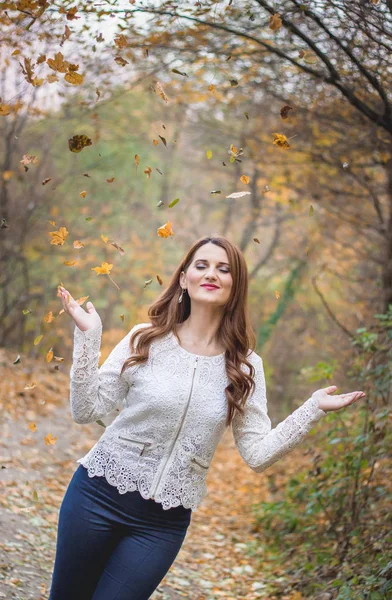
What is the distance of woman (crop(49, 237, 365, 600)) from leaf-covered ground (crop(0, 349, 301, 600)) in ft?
2.97

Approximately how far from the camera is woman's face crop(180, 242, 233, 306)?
2807 mm

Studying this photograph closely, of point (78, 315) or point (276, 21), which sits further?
point (276, 21)

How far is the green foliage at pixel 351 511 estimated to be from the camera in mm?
4121

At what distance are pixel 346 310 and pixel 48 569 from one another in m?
7.11

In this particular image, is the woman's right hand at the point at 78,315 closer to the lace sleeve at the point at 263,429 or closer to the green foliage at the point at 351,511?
the lace sleeve at the point at 263,429

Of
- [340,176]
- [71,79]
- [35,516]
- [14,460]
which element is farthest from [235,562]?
[340,176]

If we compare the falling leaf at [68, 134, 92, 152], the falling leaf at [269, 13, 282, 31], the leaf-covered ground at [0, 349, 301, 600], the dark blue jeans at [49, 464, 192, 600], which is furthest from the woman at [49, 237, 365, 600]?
the falling leaf at [269, 13, 282, 31]

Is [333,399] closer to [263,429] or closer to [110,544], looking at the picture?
[263,429]

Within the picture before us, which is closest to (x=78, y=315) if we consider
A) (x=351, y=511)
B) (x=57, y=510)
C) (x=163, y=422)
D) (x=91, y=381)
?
(x=91, y=381)

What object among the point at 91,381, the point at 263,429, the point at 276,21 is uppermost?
the point at 276,21

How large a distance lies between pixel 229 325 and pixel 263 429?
0.46m

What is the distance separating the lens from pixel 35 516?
529cm

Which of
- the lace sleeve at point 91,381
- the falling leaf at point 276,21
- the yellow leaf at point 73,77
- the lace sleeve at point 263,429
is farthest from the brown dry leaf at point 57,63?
the lace sleeve at point 263,429

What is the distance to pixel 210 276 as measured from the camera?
2812 mm
